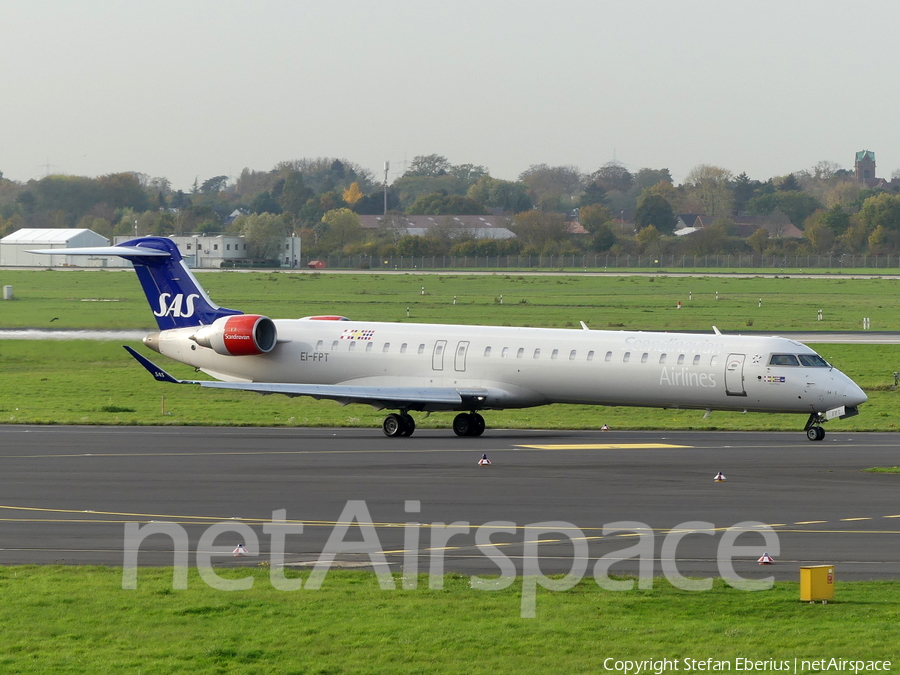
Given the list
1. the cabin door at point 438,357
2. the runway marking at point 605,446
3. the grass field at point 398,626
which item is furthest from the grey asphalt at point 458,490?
the cabin door at point 438,357

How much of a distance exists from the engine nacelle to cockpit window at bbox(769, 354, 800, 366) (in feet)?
51.3

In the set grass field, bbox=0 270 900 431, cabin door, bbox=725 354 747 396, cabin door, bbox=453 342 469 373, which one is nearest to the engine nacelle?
grass field, bbox=0 270 900 431

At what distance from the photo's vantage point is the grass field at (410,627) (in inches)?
515

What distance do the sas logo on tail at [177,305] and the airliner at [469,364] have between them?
0.11 ft

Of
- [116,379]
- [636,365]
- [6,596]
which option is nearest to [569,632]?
[6,596]

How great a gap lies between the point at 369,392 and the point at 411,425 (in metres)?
1.72

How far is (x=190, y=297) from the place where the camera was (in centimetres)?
4353

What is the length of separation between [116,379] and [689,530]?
4009 cm

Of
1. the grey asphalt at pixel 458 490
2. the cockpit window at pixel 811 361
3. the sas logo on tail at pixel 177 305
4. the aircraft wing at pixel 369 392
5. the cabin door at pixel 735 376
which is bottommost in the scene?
the grey asphalt at pixel 458 490

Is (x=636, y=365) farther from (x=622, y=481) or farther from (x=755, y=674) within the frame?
(x=755, y=674)

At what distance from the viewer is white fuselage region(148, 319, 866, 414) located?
1399 inches

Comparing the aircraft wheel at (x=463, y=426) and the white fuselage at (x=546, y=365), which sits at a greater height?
the white fuselage at (x=546, y=365)

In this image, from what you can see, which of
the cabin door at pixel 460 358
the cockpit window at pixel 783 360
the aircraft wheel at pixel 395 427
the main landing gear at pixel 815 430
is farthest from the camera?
the cabin door at pixel 460 358

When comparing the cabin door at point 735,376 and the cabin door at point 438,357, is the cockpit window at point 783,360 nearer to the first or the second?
the cabin door at point 735,376
